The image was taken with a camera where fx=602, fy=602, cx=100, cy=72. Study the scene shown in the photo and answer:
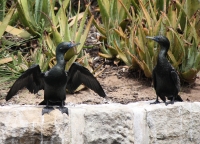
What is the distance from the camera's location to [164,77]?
6.07 metres

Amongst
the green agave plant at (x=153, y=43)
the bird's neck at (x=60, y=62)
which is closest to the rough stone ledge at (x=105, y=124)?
the bird's neck at (x=60, y=62)

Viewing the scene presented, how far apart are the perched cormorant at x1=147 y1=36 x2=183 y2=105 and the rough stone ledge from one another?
137mm

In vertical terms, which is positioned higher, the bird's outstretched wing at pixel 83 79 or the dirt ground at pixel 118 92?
the bird's outstretched wing at pixel 83 79

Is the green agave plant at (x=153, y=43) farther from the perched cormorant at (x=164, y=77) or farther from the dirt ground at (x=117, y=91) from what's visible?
the perched cormorant at (x=164, y=77)

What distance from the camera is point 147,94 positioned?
23.1 feet

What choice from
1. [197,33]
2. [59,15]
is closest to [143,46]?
[197,33]

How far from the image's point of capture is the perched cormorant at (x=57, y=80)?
559cm

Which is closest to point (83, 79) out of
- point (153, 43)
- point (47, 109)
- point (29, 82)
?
point (29, 82)

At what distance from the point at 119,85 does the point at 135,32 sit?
693mm

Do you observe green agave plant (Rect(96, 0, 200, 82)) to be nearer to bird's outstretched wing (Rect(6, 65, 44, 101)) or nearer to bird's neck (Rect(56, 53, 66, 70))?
bird's outstretched wing (Rect(6, 65, 44, 101))

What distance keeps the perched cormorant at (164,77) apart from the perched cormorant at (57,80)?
596 mm

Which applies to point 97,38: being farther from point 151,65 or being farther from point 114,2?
point 151,65

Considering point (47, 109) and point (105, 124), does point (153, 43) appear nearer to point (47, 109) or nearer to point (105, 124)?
point (105, 124)

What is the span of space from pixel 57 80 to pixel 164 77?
1158mm
